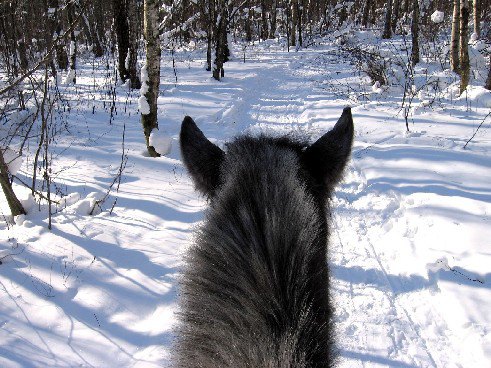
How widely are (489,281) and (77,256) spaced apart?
161 inches

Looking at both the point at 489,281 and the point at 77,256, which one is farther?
the point at 77,256

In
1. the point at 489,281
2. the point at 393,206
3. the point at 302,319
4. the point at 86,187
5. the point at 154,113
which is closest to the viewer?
the point at 302,319

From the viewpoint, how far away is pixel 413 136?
7.26 metres

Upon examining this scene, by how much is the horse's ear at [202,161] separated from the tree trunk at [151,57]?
5.51 meters

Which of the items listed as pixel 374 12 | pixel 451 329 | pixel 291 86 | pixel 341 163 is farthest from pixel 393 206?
pixel 374 12

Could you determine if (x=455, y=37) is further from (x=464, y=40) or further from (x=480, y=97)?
(x=480, y=97)

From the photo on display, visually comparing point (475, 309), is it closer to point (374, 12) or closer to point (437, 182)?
point (437, 182)

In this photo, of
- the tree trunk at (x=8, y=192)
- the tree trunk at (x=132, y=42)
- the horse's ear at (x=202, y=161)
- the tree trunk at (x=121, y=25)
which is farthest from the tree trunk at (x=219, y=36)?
the horse's ear at (x=202, y=161)

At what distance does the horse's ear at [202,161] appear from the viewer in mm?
1693

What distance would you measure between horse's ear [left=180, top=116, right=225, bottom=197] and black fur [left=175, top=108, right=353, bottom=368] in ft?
0.75

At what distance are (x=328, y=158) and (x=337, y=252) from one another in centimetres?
255

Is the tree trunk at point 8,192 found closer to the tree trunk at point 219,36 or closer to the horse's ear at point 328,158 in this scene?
the horse's ear at point 328,158

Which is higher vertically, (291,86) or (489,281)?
(291,86)

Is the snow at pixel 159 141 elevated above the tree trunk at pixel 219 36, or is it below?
below
